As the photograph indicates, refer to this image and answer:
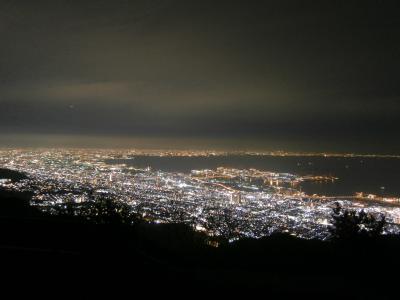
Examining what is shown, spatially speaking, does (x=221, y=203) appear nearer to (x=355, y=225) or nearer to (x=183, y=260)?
(x=355, y=225)

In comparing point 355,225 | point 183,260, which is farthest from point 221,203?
point 183,260

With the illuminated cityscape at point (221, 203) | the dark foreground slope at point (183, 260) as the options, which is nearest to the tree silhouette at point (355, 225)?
the dark foreground slope at point (183, 260)

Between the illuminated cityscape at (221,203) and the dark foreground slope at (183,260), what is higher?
the dark foreground slope at (183,260)

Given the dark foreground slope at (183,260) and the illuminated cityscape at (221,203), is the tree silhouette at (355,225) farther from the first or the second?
the illuminated cityscape at (221,203)

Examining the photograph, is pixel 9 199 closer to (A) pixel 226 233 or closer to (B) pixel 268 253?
(A) pixel 226 233

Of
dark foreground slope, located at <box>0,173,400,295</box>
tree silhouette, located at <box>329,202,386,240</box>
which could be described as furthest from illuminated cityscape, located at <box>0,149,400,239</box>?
dark foreground slope, located at <box>0,173,400,295</box>

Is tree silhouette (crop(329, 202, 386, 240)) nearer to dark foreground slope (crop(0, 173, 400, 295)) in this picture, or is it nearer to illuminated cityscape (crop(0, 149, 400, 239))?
dark foreground slope (crop(0, 173, 400, 295))

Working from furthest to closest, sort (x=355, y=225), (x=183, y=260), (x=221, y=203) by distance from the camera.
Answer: (x=221, y=203)
(x=355, y=225)
(x=183, y=260)
